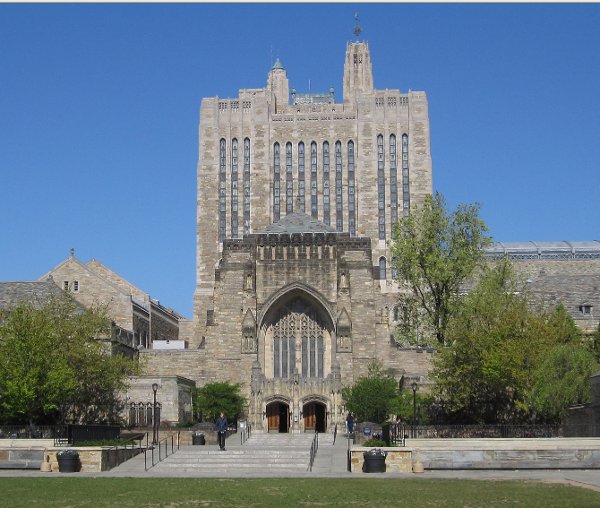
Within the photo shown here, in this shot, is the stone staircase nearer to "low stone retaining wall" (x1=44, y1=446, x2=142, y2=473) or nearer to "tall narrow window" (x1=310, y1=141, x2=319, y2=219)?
"low stone retaining wall" (x1=44, y1=446, x2=142, y2=473)

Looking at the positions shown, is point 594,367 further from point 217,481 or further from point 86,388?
point 86,388

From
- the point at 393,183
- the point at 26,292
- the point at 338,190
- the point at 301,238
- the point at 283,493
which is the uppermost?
the point at 393,183

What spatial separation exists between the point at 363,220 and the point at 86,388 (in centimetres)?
5218

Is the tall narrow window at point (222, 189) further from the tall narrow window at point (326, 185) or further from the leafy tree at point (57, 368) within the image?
the leafy tree at point (57, 368)

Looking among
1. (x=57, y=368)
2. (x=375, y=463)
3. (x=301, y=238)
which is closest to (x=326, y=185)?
(x=301, y=238)

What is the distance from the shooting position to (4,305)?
62969 millimetres

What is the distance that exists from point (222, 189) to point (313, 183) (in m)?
9.51

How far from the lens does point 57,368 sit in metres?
47.7

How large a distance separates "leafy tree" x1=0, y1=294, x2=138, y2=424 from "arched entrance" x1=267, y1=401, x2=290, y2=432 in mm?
8815

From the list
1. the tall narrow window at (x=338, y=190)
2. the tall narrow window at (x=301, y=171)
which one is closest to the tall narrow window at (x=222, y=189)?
the tall narrow window at (x=301, y=171)

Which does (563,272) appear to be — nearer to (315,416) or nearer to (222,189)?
(222,189)

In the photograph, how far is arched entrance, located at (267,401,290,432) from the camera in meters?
58.4

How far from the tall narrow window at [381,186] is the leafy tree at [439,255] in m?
38.2

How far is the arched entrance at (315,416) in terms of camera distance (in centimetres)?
5806
